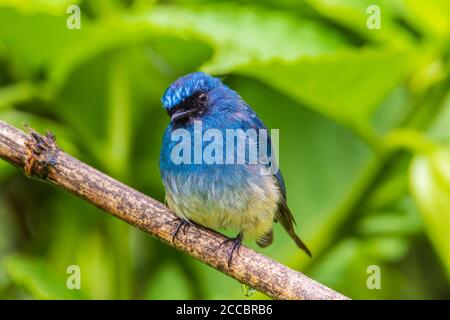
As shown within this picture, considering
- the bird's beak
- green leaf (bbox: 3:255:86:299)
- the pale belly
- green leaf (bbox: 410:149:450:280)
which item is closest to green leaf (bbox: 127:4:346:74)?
the bird's beak

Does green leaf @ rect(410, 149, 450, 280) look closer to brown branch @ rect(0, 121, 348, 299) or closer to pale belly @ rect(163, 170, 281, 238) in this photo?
pale belly @ rect(163, 170, 281, 238)

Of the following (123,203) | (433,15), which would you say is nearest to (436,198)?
(433,15)

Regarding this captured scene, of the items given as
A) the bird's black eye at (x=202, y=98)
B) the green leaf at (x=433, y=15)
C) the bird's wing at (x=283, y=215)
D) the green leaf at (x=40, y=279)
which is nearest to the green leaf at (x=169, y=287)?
the green leaf at (x=40, y=279)

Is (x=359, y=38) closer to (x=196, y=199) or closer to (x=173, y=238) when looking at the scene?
(x=196, y=199)

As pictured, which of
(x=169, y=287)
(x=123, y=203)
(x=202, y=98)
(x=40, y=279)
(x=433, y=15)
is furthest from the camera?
(x=169, y=287)

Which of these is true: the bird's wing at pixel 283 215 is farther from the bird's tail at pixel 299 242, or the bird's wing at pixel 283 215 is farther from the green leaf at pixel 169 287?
the green leaf at pixel 169 287

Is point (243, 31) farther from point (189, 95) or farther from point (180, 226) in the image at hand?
point (180, 226)
